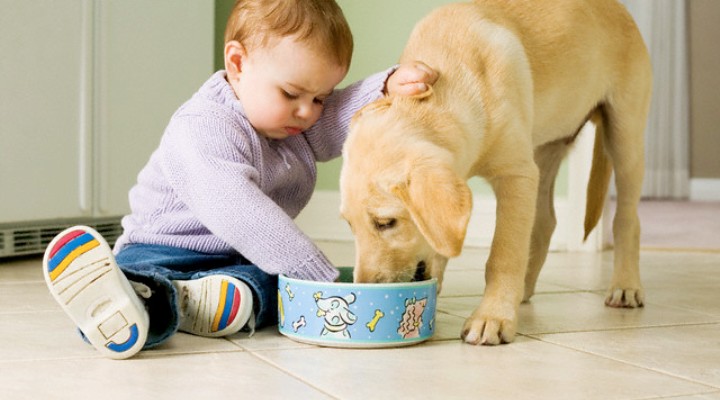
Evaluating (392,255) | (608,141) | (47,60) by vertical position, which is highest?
(47,60)

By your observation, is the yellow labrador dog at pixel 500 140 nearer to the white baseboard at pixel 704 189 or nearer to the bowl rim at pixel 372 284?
the bowl rim at pixel 372 284

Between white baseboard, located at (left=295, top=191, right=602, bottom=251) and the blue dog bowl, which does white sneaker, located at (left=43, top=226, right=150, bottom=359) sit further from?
white baseboard, located at (left=295, top=191, right=602, bottom=251)

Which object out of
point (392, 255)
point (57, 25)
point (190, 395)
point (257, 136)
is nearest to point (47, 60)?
point (57, 25)

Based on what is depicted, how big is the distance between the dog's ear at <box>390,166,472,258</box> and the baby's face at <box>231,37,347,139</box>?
48 centimetres

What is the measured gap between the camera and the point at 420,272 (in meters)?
1.76

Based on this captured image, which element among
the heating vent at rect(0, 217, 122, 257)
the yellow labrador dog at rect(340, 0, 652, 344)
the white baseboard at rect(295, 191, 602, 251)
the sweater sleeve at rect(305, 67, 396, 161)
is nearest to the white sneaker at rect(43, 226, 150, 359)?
the yellow labrador dog at rect(340, 0, 652, 344)

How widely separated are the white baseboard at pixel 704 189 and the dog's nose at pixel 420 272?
18.1 ft

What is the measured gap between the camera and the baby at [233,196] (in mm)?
1540

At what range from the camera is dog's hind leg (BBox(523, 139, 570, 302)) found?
2.31m

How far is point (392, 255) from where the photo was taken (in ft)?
5.49

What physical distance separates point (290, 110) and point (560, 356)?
0.78m

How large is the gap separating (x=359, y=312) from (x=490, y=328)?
0.87ft

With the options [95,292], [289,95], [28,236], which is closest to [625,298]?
[289,95]

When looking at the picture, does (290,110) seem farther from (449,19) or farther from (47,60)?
(47,60)
